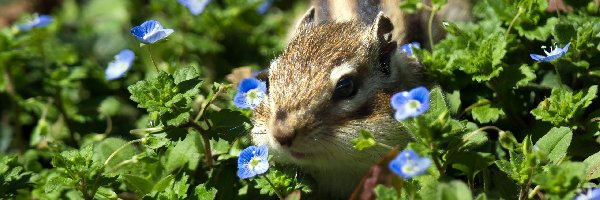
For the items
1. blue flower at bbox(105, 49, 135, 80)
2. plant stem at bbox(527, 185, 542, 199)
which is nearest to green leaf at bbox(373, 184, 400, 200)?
plant stem at bbox(527, 185, 542, 199)

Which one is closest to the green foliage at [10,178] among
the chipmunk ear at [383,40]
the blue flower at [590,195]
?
the chipmunk ear at [383,40]

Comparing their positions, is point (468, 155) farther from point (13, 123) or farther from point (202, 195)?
point (13, 123)

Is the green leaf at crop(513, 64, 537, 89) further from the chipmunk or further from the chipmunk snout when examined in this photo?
the chipmunk snout

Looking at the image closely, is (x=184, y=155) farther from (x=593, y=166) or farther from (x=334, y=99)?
(x=593, y=166)

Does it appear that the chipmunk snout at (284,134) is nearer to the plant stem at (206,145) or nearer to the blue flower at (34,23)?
the plant stem at (206,145)

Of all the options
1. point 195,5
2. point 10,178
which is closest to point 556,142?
point 10,178

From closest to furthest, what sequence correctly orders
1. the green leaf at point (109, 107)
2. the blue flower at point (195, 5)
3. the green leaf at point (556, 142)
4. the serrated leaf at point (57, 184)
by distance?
the green leaf at point (556, 142)
the serrated leaf at point (57, 184)
the green leaf at point (109, 107)
the blue flower at point (195, 5)

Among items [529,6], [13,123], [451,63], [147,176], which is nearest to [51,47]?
[13,123]
